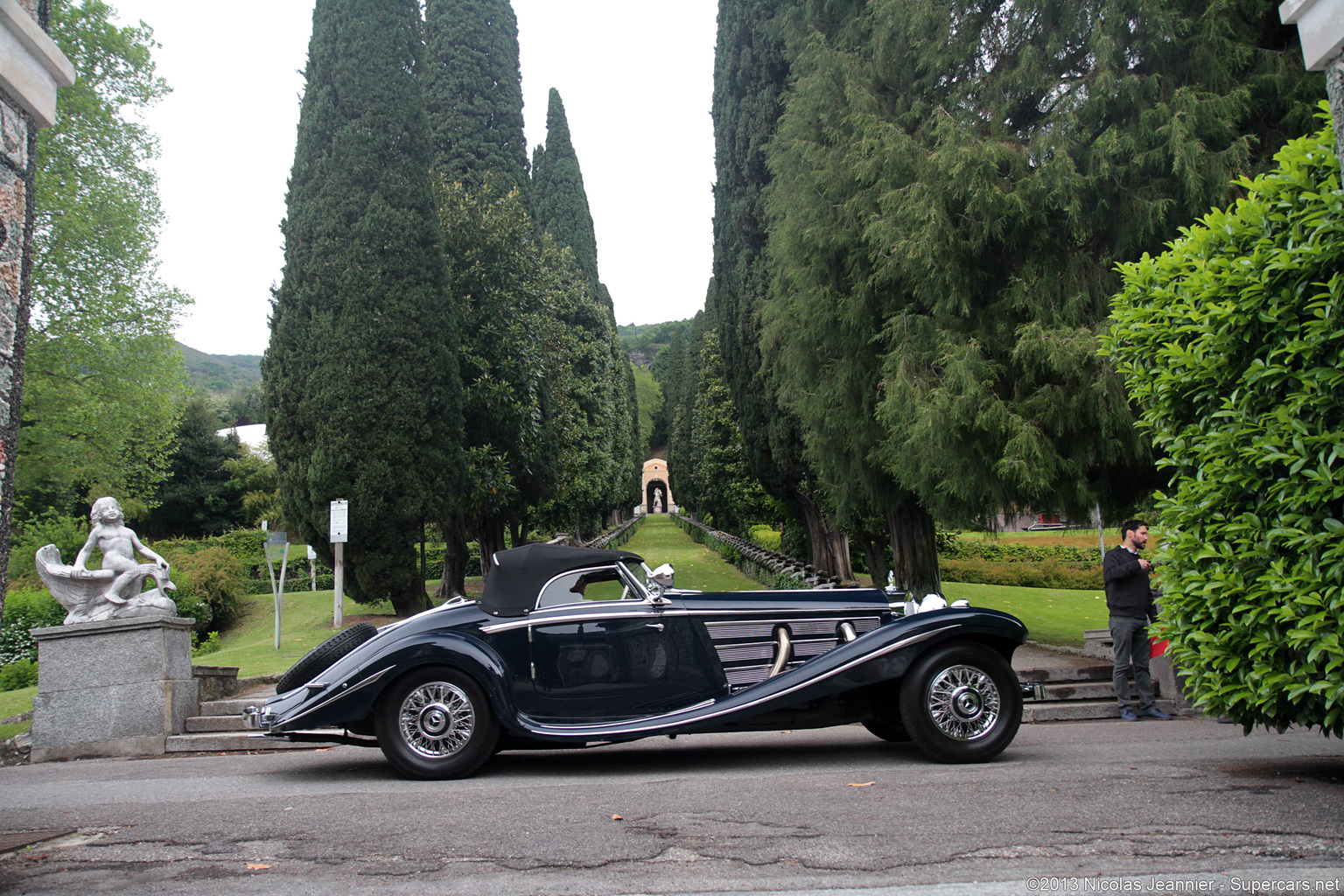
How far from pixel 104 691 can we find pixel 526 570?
4660 millimetres

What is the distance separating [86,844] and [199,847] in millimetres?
610

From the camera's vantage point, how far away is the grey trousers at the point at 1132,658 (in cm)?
749

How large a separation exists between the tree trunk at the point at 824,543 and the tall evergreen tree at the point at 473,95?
10643mm

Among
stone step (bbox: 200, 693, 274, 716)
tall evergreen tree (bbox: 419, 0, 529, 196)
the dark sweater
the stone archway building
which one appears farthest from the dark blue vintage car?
the stone archway building

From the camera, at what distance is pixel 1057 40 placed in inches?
368

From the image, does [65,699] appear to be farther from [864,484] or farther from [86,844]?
[864,484]

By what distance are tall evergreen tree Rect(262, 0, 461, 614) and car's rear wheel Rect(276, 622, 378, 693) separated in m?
8.19

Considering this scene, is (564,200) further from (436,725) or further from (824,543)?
(436,725)

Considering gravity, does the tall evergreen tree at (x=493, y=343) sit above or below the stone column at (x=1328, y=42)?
above

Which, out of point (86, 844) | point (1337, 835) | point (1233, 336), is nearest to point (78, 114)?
point (86, 844)

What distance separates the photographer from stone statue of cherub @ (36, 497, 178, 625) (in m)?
7.76

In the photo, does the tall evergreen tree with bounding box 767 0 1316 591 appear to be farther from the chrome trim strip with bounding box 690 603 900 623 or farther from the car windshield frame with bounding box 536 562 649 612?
the car windshield frame with bounding box 536 562 649 612

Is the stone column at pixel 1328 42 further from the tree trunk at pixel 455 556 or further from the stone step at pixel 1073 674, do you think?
the tree trunk at pixel 455 556

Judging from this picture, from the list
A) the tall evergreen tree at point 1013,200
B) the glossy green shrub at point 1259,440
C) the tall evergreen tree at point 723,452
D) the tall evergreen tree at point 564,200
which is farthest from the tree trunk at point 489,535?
the glossy green shrub at point 1259,440
